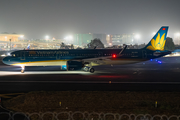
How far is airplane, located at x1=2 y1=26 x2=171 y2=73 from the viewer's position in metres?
37.2

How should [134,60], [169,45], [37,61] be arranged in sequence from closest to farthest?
1. [37,61]
2. [134,60]
3. [169,45]

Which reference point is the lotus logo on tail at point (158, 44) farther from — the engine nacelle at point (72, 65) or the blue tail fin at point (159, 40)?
the engine nacelle at point (72, 65)

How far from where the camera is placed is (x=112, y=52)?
3997cm

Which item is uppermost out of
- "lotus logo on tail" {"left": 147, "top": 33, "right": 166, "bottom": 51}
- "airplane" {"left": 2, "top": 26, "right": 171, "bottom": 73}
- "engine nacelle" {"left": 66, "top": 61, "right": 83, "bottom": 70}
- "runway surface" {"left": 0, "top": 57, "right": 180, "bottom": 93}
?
"lotus logo on tail" {"left": 147, "top": 33, "right": 166, "bottom": 51}

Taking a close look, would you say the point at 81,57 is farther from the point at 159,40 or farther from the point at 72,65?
the point at 159,40

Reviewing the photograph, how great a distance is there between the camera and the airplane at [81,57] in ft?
122

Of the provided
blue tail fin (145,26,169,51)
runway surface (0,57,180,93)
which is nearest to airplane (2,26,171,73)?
blue tail fin (145,26,169,51)

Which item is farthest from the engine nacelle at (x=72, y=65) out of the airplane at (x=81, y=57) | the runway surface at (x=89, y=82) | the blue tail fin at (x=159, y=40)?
the blue tail fin at (x=159, y=40)

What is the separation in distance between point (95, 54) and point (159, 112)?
25.1 metres

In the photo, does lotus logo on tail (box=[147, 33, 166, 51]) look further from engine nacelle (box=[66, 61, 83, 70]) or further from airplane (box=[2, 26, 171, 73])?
engine nacelle (box=[66, 61, 83, 70])

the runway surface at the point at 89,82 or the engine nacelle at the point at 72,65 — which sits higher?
the engine nacelle at the point at 72,65

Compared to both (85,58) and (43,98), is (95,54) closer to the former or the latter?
(85,58)

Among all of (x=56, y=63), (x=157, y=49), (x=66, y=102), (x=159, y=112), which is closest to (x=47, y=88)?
(x=66, y=102)

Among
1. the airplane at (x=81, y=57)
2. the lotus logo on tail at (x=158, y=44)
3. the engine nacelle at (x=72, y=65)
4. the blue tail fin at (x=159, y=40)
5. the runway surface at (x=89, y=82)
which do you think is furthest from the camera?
the lotus logo on tail at (x=158, y=44)
